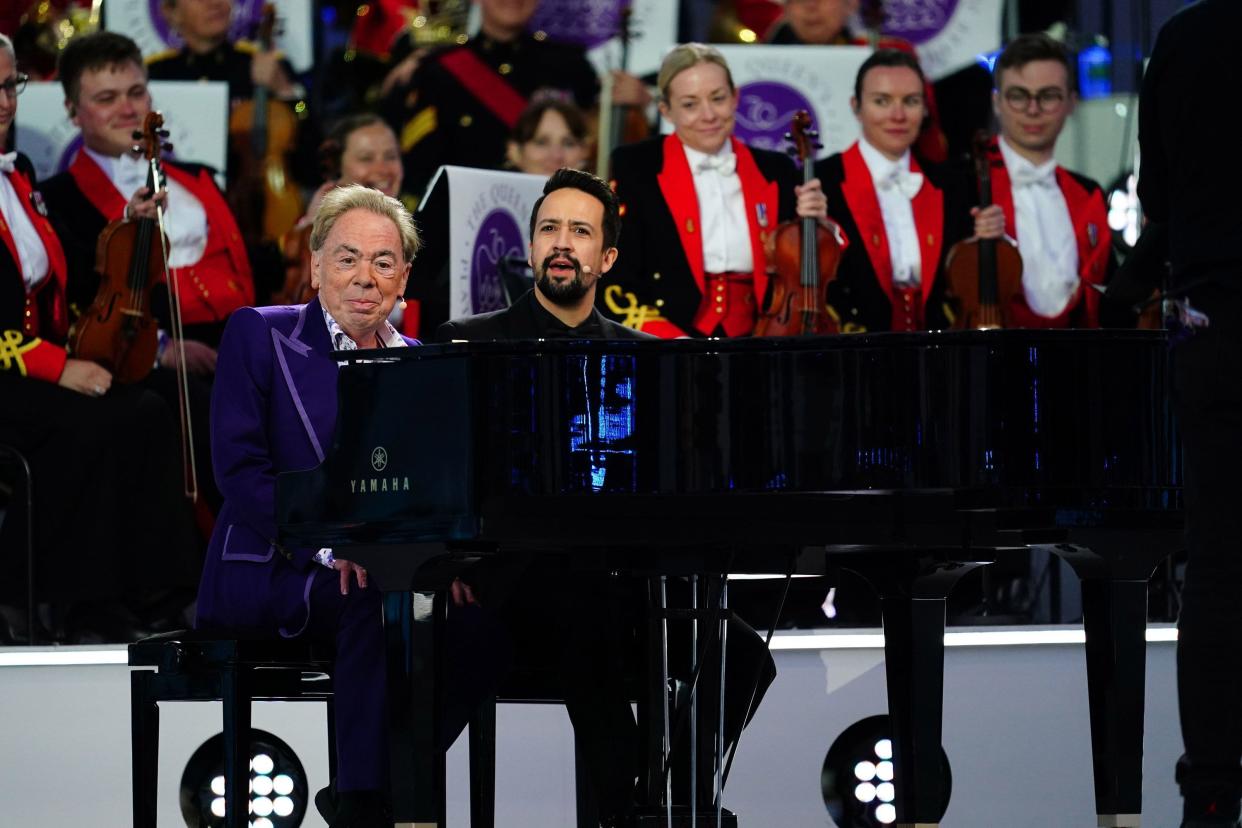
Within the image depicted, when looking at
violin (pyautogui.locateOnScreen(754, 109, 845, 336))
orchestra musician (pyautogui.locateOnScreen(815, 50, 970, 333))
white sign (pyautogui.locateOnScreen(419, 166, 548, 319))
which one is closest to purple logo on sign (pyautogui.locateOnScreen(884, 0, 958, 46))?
orchestra musician (pyautogui.locateOnScreen(815, 50, 970, 333))

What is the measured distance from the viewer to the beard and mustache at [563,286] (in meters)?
3.86

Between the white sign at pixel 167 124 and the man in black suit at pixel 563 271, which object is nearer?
the man in black suit at pixel 563 271

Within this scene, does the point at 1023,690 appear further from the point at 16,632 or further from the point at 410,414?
the point at 16,632

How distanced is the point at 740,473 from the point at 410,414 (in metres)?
0.51

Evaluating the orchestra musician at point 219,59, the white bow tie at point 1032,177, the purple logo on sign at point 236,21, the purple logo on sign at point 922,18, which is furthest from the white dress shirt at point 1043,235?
the purple logo on sign at point 236,21

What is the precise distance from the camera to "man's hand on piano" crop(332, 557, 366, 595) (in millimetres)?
3318

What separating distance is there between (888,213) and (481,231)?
1312 mm

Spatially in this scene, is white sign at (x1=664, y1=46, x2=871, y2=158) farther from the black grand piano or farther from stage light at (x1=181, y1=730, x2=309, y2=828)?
the black grand piano

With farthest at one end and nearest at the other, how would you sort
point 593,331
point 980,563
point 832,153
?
point 832,153 → point 593,331 → point 980,563

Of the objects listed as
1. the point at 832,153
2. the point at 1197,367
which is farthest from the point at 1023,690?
the point at 832,153

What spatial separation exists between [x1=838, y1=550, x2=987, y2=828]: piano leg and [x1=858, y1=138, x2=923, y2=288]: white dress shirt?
7.61ft

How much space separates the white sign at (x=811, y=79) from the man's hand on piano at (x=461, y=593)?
116 inches

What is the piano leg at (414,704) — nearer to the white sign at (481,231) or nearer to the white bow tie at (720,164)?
the white sign at (481,231)

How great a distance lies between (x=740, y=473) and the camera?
297 cm
